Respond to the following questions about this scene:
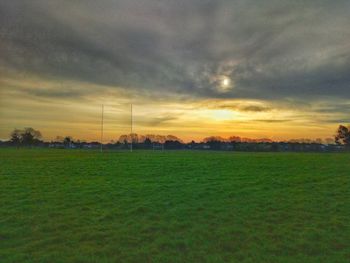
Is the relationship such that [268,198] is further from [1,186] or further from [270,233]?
[1,186]

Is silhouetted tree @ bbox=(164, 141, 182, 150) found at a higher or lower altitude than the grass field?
higher

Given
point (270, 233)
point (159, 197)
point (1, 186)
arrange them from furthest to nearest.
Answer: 1. point (1, 186)
2. point (159, 197)
3. point (270, 233)

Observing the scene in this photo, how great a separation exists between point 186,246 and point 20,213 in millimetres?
6158

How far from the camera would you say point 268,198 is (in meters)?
13.1

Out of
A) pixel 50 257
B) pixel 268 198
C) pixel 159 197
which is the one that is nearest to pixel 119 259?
pixel 50 257

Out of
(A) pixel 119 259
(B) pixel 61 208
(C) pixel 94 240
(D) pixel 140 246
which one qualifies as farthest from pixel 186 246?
(B) pixel 61 208

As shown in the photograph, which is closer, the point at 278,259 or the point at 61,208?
the point at 278,259

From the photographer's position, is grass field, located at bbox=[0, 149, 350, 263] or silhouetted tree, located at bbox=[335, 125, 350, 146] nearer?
grass field, located at bbox=[0, 149, 350, 263]

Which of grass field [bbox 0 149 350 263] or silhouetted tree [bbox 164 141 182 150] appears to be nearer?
grass field [bbox 0 149 350 263]

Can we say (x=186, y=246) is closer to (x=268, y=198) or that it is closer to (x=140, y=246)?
(x=140, y=246)

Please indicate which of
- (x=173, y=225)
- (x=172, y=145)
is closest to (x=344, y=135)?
(x=172, y=145)

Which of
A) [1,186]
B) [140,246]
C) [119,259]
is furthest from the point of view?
[1,186]

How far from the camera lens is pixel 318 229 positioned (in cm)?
A: 851

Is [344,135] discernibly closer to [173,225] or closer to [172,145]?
[172,145]
